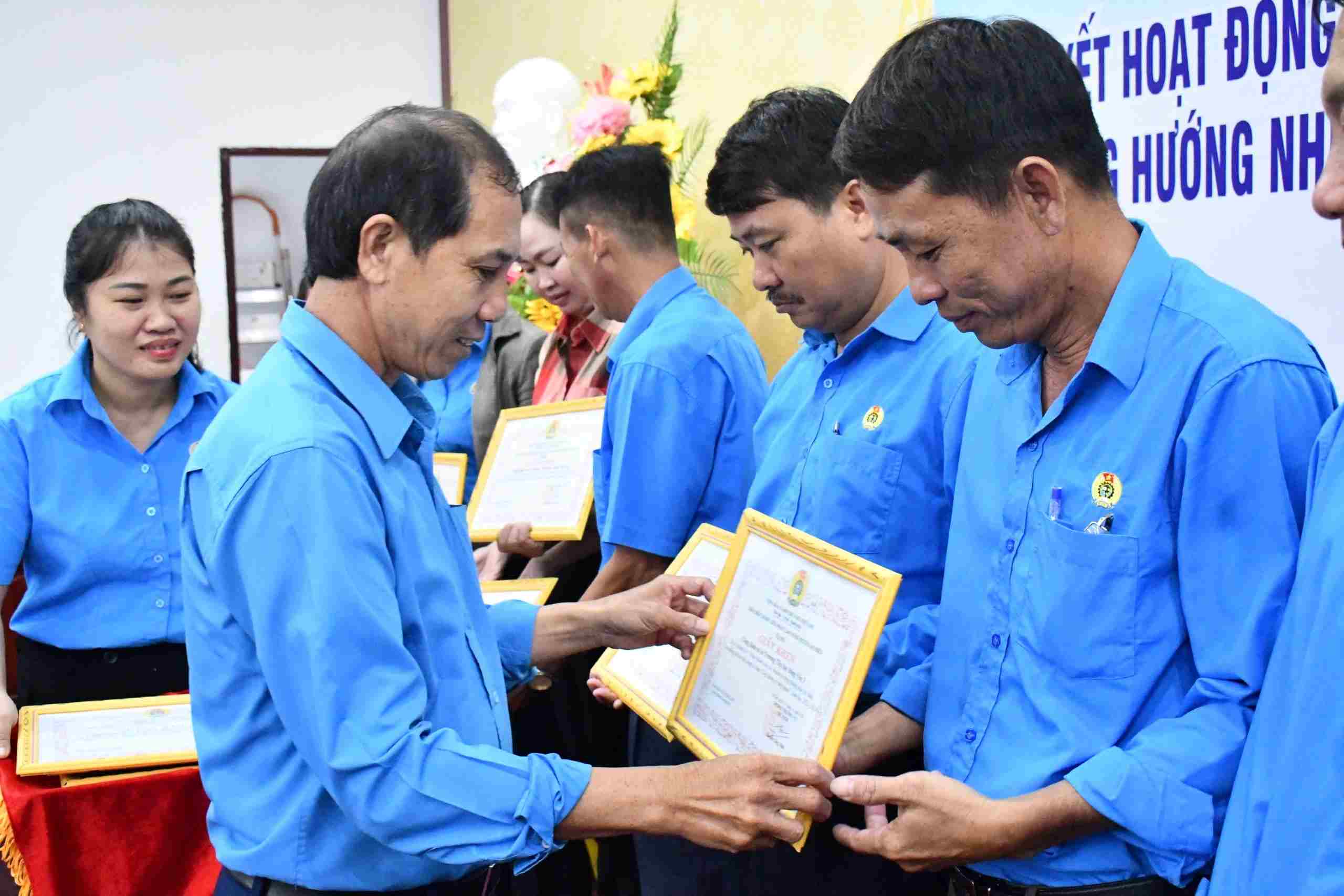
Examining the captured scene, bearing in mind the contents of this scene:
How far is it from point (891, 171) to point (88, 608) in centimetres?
206

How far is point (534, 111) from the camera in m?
4.36

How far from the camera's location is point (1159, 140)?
209 centimetres

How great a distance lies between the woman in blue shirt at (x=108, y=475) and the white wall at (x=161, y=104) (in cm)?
417

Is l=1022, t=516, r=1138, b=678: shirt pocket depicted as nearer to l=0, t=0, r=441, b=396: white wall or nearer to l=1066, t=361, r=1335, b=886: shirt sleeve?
l=1066, t=361, r=1335, b=886: shirt sleeve

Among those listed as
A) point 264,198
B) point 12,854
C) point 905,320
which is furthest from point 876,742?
point 264,198

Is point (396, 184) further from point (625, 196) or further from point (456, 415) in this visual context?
point (456, 415)

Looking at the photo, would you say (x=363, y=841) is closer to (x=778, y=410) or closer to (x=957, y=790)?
(x=957, y=790)

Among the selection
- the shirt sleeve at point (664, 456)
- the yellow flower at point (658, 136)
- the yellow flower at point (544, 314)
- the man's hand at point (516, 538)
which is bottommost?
the man's hand at point (516, 538)

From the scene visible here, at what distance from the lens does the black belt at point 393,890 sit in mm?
1438

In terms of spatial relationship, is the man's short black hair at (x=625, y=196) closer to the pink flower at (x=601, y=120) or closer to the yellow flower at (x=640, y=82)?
the pink flower at (x=601, y=120)

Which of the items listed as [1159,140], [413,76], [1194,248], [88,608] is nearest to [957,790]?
[1194,248]

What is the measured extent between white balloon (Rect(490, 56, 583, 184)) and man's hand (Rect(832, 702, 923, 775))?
2.91m

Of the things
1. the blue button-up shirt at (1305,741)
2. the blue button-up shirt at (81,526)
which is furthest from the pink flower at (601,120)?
the blue button-up shirt at (1305,741)

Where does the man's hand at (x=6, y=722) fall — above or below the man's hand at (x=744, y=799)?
below
